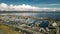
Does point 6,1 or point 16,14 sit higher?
point 6,1

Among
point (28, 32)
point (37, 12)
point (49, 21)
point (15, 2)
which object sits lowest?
point (28, 32)

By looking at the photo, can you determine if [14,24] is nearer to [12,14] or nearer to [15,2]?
[12,14]

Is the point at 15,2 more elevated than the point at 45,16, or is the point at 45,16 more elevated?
the point at 15,2

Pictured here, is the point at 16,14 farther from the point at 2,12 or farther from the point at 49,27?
the point at 49,27

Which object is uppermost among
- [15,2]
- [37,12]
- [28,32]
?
[15,2]

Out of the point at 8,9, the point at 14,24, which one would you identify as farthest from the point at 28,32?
the point at 8,9

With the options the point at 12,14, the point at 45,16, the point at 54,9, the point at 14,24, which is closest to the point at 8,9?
the point at 12,14

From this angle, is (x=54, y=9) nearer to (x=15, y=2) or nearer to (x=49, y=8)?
(x=49, y=8)

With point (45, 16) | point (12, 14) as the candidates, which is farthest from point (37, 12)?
point (12, 14)
